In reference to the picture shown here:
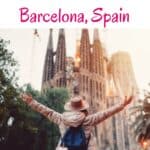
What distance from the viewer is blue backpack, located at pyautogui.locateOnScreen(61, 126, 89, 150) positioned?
177cm

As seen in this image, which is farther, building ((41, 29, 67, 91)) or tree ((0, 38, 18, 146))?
building ((41, 29, 67, 91))

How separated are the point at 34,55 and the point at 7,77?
2.23 meters

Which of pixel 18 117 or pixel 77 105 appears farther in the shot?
pixel 18 117

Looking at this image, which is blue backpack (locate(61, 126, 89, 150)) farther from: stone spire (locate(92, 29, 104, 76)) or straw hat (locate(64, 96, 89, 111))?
stone spire (locate(92, 29, 104, 76))

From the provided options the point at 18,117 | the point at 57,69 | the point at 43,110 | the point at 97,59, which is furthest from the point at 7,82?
the point at 97,59

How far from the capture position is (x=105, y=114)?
180 cm

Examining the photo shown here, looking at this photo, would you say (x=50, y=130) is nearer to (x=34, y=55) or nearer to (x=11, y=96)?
(x=11, y=96)

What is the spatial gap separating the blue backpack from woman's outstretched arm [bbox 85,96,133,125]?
6cm

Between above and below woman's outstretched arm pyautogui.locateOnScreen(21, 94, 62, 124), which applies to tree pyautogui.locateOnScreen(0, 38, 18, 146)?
above

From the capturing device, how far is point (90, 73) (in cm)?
2912

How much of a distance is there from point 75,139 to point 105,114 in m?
0.19

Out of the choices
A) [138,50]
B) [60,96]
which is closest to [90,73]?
[60,96]

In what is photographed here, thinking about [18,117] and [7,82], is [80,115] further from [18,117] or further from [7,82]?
[18,117]

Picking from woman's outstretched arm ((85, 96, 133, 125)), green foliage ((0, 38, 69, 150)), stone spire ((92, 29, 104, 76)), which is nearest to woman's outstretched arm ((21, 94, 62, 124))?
woman's outstretched arm ((85, 96, 133, 125))
